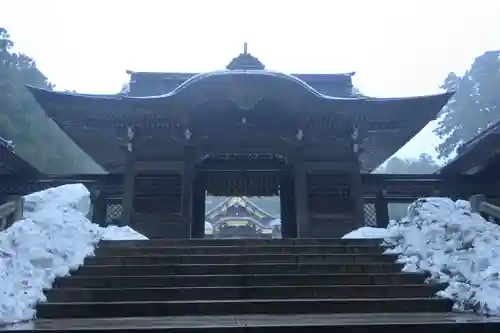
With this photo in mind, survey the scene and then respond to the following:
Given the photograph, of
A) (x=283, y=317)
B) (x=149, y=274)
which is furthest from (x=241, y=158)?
(x=283, y=317)

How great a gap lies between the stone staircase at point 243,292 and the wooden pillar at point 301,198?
384 cm

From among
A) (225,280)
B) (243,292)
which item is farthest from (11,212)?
(243,292)

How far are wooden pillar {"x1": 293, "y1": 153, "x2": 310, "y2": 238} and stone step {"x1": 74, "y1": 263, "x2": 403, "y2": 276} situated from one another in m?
4.56

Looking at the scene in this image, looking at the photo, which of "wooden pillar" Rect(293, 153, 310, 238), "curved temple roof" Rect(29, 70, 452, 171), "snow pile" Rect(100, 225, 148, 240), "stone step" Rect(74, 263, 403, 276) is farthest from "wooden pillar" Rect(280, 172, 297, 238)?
"stone step" Rect(74, 263, 403, 276)

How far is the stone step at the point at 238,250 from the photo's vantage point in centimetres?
689

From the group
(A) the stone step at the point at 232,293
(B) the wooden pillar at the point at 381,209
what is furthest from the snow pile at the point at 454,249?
(B) the wooden pillar at the point at 381,209

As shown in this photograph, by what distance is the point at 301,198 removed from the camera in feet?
36.5

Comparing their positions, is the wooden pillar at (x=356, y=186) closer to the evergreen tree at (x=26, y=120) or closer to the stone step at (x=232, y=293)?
the stone step at (x=232, y=293)

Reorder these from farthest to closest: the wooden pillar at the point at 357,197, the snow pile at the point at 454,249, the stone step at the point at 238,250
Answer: the wooden pillar at the point at 357,197 < the stone step at the point at 238,250 < the snow pile at the point at 454,249

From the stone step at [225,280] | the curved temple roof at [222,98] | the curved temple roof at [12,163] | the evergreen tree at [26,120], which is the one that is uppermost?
the evergreen tree at [26,120]

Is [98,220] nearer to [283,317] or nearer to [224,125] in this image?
[224,125]

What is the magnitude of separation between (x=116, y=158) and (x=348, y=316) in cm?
1178

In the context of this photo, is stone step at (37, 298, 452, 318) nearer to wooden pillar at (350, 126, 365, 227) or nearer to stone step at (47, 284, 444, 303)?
stone step at (47, 284, 444, 303)

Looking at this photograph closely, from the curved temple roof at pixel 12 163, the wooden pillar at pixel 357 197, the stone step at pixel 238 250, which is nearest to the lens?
the stone step at pixel 238 250
